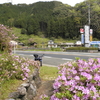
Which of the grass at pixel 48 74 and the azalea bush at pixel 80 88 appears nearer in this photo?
the azalea bush at pixel 80 88

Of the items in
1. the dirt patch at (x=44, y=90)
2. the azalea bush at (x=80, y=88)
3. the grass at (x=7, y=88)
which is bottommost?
the dirt patch at (x=44, y=90)

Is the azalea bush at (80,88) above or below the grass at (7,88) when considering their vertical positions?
above

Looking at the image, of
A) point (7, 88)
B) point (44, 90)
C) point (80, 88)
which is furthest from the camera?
point (44, 90)

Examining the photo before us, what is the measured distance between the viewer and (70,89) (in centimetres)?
241

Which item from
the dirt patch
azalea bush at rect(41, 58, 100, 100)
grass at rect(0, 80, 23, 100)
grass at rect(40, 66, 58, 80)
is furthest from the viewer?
grass at rect(40, 66, 58, 80)

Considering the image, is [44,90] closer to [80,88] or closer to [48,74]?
[48,74]

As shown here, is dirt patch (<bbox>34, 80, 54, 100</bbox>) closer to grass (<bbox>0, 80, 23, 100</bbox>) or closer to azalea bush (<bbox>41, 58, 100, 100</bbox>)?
grass (<bbox>0, 80, 23, 100</bbox>)

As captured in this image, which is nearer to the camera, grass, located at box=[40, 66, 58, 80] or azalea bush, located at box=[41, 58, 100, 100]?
azalea bush, located at box=[41, 58, 100, 100]

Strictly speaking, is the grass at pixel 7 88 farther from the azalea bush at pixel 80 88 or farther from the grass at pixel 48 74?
the grass at pixel 48 74

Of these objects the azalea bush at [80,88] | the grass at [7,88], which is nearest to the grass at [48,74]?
the grass at [7,88]

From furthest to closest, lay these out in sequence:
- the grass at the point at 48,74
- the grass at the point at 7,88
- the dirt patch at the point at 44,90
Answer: the grass at the point at 48,74
the dirt patch at the point at 44,90
the grass at the point at 7,88

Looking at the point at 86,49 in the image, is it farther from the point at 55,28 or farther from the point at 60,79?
the point at 55,28

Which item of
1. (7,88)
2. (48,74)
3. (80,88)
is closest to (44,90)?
(7,88)

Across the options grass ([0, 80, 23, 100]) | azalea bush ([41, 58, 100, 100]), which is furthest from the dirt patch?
azalea bush ([41, 58, 100, 100])
